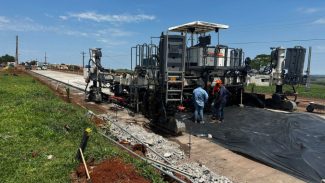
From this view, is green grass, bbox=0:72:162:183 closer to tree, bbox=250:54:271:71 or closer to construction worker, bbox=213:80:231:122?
construction worker, bbox=213:80:231:122

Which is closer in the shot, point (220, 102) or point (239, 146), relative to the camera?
point (239, 146)

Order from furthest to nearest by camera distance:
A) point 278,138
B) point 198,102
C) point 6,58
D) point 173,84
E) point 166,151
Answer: point 6,58, point 198,102, point 173,84, point 278,138, point 166,151

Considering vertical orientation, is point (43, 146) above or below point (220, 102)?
below

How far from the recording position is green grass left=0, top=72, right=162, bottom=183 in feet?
22.0

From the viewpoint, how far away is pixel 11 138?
884 centimetres

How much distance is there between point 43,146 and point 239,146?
222 inches

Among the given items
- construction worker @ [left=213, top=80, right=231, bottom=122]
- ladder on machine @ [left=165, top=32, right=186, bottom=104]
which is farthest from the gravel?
A: construction worker @ [left=213, top=80, right=231, bottom=122]

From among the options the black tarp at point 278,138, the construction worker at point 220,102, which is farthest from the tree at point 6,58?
the construction worker at point 220,102

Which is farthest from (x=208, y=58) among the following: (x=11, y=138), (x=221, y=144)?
(x=11, y=138)

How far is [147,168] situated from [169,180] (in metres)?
0.49

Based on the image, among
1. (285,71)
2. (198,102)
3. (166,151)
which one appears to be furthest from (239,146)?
(285,71)

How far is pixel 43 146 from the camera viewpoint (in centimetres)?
843

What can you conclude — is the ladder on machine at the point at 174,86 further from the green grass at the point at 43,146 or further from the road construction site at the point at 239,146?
the green grass at the point at 43,146

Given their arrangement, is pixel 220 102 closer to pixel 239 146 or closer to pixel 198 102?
pixel 198 102
